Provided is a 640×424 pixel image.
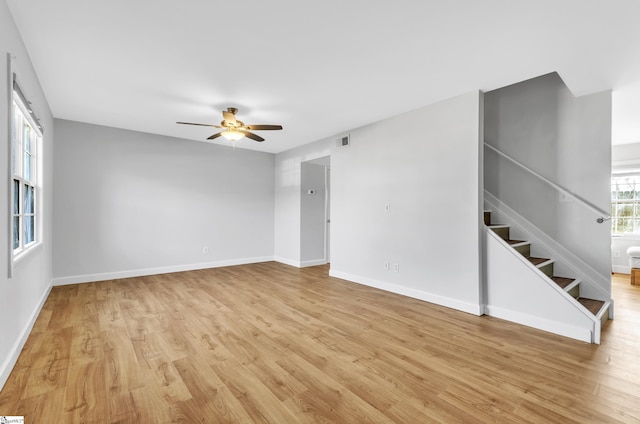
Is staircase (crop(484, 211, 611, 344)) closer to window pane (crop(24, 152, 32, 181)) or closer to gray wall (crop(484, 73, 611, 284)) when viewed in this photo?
gray wall (crop(484, 73, 611, 284))

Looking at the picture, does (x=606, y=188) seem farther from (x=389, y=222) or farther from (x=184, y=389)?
(x=184, y=389)

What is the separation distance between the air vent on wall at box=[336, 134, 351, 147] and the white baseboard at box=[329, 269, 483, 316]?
7.57ft

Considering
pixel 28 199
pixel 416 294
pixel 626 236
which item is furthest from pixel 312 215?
pixel 626 236

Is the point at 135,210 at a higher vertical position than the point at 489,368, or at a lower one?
higher

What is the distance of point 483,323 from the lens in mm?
3193

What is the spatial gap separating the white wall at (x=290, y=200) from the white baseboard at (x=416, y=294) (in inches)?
59.5

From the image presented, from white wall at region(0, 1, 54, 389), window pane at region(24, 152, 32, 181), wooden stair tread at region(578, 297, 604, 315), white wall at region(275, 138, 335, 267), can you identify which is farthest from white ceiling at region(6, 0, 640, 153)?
wooden stair tread at region(578, 297, 604, 315)

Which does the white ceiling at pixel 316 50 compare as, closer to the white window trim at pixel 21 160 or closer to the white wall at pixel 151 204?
the white window trim at pixel 21 160

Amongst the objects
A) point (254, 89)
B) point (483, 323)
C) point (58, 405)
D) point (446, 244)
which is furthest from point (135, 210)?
point (483, 323)

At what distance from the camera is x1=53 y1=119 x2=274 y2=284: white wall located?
4828mm

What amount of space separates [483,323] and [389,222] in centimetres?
181

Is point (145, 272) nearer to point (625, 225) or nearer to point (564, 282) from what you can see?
point (564, 282)

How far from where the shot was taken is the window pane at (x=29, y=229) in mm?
3066

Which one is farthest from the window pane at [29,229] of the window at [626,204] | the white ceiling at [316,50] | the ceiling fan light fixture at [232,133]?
the window at [626,204]
